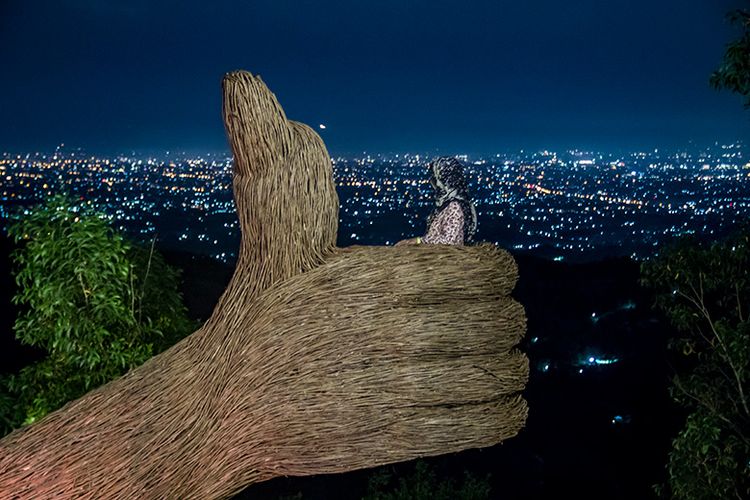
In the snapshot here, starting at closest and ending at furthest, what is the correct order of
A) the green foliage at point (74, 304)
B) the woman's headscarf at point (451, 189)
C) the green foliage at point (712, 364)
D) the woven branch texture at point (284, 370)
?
the woven branch texture at point (284, 370) → the green foliage at point (74, 304) → the woman's headscarf at point (451, 189) → the green foliage at point (712, 364)

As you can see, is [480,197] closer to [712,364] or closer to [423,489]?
[712,364]

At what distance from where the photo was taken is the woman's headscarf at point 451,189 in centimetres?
397

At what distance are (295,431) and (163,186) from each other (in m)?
4.02

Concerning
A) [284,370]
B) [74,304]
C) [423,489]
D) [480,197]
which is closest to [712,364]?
[480,197]

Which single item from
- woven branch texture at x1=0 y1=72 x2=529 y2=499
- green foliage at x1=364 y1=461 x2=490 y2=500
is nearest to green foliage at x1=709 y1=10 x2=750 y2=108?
woven branch texture at x1=0 y1=72 x2=529 y2=499

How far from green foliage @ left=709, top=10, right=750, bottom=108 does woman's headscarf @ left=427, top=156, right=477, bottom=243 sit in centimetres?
198

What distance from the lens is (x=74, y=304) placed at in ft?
12.8

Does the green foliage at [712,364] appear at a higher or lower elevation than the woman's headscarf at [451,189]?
lower

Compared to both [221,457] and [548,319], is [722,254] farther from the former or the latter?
[548,319]

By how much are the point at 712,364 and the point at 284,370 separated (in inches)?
147

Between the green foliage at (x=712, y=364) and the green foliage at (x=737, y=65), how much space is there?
124 centimetres

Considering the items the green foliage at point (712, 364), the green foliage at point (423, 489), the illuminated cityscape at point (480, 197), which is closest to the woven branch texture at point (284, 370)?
the illuminated cityscape at point (480, 197)

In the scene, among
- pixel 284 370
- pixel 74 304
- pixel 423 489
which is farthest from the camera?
pixel 423 489

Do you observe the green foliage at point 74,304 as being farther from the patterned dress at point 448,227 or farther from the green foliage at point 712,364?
the green foliage at point 712,364
